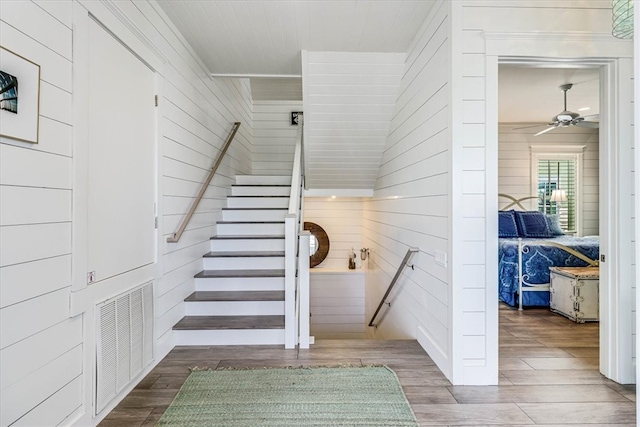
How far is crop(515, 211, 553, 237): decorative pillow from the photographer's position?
5961mm

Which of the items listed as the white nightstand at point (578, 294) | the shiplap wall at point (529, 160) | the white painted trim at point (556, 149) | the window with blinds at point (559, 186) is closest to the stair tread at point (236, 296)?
the white nightstand at point (578, 294)

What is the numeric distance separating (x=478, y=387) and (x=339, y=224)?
4.75 m

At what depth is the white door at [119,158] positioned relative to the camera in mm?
1981

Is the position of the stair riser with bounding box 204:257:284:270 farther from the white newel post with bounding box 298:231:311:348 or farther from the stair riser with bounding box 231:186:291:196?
the stair riser with bounding box 231:186:291:196

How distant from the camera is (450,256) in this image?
8.04 ft

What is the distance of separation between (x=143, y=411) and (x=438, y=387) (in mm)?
1927

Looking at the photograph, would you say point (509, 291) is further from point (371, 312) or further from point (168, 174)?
point (168, 174)

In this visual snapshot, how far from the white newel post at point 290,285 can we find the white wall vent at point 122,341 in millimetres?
1070

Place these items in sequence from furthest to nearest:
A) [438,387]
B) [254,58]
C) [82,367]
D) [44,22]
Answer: [254,58] → [438,387] → [82,367] → [44,22]

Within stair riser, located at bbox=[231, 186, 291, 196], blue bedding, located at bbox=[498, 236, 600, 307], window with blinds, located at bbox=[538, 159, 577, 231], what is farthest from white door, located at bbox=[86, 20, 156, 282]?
window with blinds, located at bbox=[538, 159, 577, 231]

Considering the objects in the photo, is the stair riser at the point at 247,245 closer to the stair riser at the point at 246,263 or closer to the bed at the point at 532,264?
the stair riser at the point at 246,263

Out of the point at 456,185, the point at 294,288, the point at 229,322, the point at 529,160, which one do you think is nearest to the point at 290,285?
the point at 294,288

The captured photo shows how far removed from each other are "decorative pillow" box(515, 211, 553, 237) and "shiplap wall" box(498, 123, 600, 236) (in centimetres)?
89

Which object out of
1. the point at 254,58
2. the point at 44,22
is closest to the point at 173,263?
the point at 44,22
